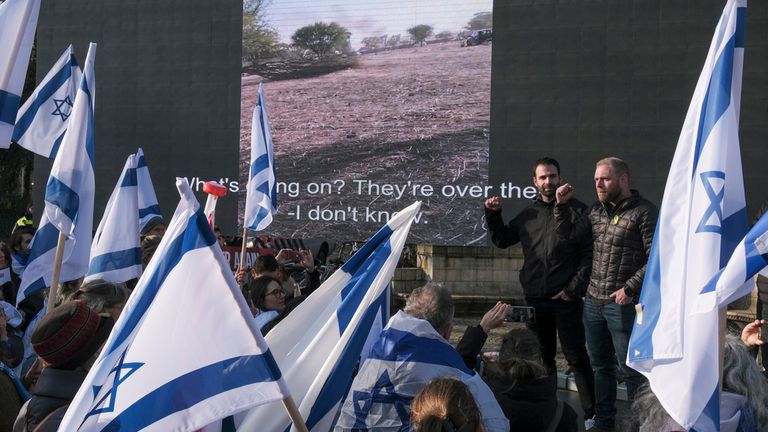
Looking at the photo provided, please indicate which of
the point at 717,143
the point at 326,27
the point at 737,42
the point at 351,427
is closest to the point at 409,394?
the point at 351,427

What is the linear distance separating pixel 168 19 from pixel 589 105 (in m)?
5.46

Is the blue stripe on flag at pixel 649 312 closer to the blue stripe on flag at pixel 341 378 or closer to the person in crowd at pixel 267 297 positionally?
the blue stripe on flag at pixel 341 378

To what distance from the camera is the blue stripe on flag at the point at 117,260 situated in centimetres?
554

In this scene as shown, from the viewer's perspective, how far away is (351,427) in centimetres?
327

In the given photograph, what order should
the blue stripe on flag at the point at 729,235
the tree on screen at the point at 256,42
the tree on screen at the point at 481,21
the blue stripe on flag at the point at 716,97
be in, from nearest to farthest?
1. the blue stripe on flag at the point at 729,235
2. the blue stripe on flag at the point at 716,97
3. the tree on screen at the point at 481,21
4. the tree on screen at the point at 256,42

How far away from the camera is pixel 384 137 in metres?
11.4

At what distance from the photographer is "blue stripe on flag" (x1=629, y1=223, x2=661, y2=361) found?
3213 mm

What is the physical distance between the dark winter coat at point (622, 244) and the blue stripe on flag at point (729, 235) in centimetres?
192

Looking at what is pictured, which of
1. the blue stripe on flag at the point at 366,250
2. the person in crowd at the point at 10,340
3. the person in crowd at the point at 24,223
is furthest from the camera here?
the person in crowd at the point at 24,223

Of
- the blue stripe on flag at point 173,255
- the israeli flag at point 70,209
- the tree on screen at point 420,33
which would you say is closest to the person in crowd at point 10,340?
the israeli flag at point 70,209

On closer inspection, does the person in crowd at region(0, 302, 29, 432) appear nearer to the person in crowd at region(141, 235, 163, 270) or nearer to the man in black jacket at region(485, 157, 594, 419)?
the person in crowd at region(141, 235, 163, 270)

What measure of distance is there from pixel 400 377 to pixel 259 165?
5.38m

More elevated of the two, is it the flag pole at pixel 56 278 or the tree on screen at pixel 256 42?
the tree on screen at pixel 256 42

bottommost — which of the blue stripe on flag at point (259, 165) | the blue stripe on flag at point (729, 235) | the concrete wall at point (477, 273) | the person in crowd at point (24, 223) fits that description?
the concrete wall at point (477, 273)
